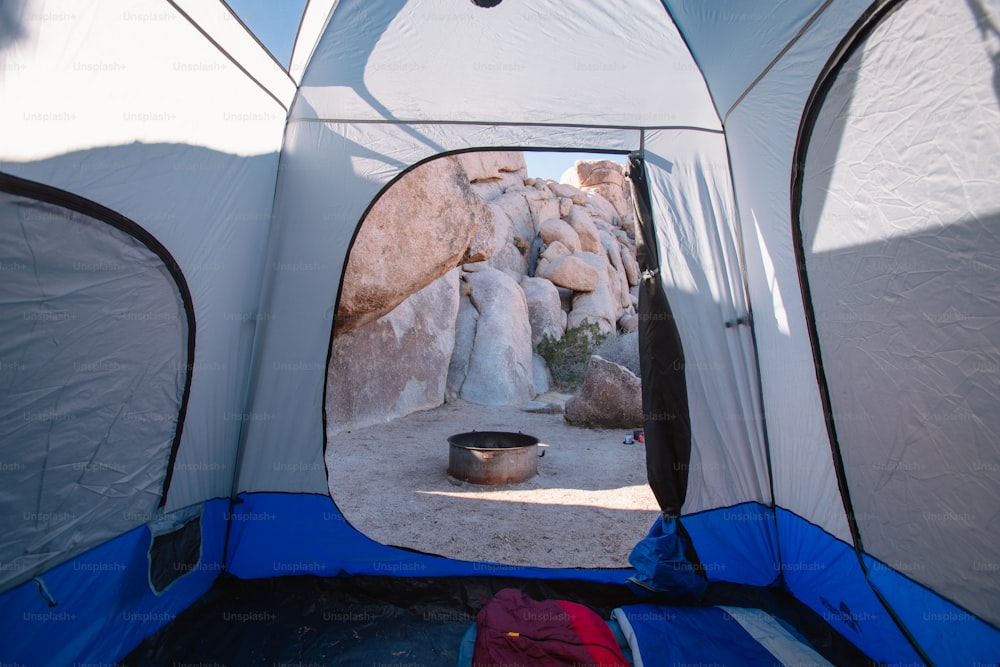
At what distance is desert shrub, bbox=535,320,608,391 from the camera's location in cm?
1300

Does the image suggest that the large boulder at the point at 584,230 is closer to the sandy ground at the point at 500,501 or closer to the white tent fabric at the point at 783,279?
the sandy ground at the point at 500,501

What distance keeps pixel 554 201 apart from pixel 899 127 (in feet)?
67.4

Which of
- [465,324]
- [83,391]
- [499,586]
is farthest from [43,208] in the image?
[465,324]

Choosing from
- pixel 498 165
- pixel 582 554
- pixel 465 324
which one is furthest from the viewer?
pixel 498 165

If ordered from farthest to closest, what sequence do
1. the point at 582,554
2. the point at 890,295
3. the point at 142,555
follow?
the point at 582,554, the point at 142,555, the point at 890,295

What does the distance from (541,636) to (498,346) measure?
8621 mm

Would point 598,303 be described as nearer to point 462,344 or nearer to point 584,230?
point 584,230

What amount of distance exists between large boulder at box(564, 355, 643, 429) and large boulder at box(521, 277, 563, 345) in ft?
18.8

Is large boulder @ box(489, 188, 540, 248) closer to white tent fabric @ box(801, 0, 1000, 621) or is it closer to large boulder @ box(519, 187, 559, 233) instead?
large boulder @ box(519, 187, 559, 233)

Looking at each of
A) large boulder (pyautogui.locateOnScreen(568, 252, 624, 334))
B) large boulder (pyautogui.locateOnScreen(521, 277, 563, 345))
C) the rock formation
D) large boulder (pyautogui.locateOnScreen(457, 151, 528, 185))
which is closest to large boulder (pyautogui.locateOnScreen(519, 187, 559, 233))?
the rock formation

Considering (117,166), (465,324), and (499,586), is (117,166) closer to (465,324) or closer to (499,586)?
(499,586)

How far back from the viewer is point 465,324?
36.8ft

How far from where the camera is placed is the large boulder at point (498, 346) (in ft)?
33.9

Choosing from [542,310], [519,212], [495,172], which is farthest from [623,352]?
[495,172]
